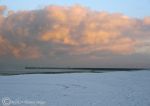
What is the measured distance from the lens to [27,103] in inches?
321

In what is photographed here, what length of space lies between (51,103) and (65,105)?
1.70ft

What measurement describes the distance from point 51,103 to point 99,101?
163cm

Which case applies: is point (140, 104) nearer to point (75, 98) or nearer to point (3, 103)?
point (75, 98)

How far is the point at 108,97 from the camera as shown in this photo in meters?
9.43

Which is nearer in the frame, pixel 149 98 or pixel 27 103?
pixel 27 103

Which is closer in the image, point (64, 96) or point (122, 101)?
point (122, 101)

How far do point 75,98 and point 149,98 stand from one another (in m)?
2.62

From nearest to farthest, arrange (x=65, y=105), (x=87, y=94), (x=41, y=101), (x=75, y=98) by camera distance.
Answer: (x=65, y=105) → (x=41, y=101) → (x=75, y=98) → (x=87, y=94)

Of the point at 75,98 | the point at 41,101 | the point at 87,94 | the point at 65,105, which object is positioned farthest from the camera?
the point at 87,94

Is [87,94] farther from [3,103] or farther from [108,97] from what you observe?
[3,103]

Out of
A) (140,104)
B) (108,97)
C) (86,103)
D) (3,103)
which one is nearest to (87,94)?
(108,97)

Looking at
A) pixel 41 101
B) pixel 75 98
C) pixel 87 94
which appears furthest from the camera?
pixel 87 94

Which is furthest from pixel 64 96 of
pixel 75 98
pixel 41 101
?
pixel 41 101

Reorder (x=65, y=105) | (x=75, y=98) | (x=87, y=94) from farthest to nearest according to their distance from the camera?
(x=87, y=94)
(x=75, y=98)
(x=65, y=105)
